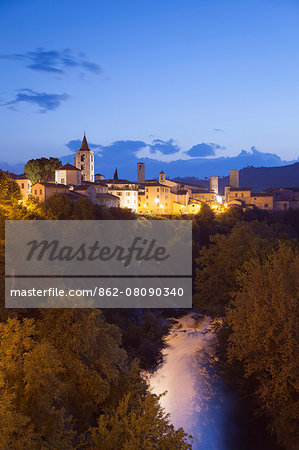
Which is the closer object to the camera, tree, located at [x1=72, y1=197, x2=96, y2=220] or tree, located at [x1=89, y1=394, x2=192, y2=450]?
tree, located at [x1=89, y1=394, x2=192, y2=450]

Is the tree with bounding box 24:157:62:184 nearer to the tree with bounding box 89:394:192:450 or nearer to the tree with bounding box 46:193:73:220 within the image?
the tree with bounding box 46:193:73:220

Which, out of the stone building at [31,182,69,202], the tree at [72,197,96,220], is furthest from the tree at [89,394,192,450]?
the stone building at [31,182,69,202]

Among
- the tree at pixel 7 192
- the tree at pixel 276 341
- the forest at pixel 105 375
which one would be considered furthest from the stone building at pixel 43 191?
the tree at pixel 276 341

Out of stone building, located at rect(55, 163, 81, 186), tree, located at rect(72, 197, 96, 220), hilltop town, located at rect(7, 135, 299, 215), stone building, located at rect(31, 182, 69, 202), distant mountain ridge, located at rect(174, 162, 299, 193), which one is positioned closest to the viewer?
tree, located at rect(72, 197, 96, 220)

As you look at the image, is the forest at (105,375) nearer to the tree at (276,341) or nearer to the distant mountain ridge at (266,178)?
the tree at (276,341)

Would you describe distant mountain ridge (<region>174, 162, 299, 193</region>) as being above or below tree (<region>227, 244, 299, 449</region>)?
above

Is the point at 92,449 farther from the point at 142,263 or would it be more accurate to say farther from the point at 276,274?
the point at 142,263

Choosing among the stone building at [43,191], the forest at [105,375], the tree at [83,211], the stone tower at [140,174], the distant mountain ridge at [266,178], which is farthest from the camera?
the distant mountain ridge at [266,178]

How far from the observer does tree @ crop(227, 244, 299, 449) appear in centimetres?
1355

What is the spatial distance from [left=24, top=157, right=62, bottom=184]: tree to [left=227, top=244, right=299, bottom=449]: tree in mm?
45495

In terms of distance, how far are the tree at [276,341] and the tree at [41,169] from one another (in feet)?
149

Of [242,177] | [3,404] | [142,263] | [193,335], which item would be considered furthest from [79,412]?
[242,177]

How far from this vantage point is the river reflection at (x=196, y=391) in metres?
16.2

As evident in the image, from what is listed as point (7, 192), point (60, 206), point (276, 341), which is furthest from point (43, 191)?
point (276, 341)
